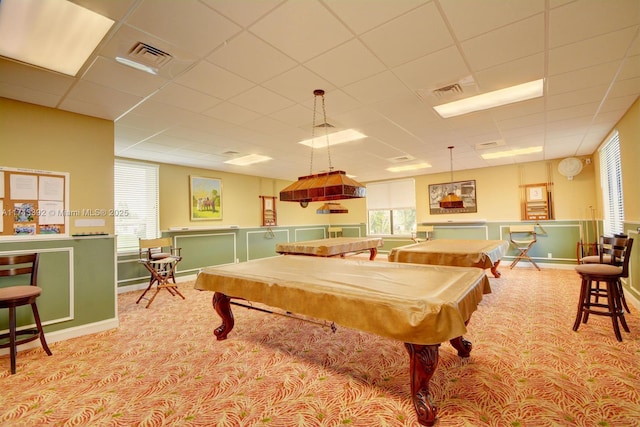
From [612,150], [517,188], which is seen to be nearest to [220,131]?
[612,150]

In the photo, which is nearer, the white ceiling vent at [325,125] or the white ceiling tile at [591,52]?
the white ceiling tile at [591,52]

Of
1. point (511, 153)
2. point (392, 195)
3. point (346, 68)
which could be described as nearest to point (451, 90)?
point (346, 68)

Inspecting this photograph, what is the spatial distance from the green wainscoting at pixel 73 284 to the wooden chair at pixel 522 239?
807 centimetres

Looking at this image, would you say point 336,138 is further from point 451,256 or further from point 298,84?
point 451,256

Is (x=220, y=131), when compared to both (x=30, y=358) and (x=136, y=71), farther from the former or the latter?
(x=30, y=358)

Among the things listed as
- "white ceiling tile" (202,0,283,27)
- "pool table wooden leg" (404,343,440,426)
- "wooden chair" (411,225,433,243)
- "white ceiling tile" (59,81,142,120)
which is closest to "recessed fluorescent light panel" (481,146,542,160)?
"wooden chair" (411,225,433,243)

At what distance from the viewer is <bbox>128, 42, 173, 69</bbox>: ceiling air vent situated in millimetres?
2303

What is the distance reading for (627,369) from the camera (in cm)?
246

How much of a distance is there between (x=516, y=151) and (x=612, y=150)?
4.89 ft

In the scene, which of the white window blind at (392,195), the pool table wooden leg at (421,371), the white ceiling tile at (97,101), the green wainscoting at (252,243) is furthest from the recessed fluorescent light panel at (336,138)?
the white window blind at (392,195)

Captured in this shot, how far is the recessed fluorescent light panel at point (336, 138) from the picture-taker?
464 centimetres

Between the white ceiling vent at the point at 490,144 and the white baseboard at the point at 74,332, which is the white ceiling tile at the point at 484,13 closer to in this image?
the white ceiling vent at the point at 490,144

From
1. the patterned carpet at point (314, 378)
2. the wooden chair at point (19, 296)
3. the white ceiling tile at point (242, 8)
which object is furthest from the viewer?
the wooden chair at point (19, 296)

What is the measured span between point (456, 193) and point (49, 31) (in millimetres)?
8617
